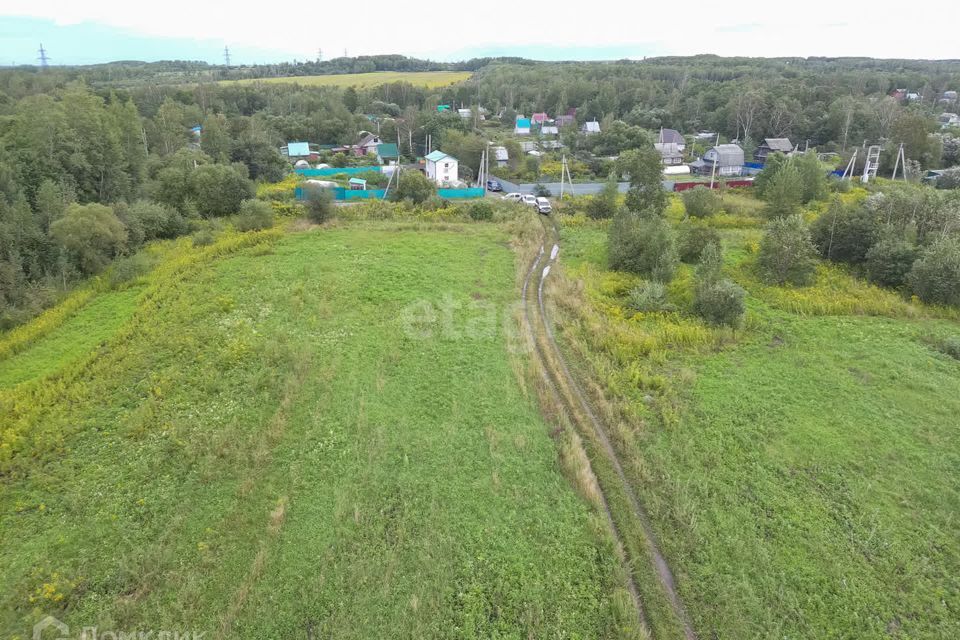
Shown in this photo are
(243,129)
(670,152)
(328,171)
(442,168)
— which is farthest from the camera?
(670,152)

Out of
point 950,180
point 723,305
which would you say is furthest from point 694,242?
point 950,180

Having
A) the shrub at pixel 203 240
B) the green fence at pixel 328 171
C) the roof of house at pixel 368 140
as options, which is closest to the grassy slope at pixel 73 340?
the shrub at pixel 203 240

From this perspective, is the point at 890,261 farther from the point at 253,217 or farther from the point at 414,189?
the point at 253,217

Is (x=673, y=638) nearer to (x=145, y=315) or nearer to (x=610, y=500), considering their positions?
(x=610, y=500)

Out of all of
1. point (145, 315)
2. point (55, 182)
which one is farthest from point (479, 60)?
point (145, 315)

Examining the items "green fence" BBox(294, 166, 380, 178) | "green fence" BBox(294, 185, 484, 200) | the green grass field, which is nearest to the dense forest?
"green fence" BBox(294, 166, 380, 178)

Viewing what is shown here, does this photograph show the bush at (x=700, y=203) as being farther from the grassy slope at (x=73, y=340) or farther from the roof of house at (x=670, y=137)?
the grassy slope at (x=73, y=340)

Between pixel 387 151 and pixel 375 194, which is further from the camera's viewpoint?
pixel 387 151
